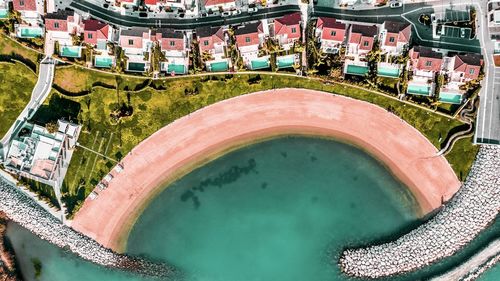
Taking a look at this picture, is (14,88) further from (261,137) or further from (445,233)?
(445,233)

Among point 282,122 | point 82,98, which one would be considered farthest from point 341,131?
point 82,98

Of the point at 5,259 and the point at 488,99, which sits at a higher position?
the point at 488,99

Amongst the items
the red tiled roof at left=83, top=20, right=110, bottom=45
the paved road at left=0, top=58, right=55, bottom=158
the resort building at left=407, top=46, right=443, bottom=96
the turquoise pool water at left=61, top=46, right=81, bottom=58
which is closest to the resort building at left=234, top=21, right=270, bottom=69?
the red tiled roof at left=83, top=20, right=110, bottom=45

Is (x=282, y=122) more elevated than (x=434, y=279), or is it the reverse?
(x=282, y=122)

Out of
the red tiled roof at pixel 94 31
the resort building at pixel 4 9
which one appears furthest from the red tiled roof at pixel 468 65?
the resort building at pixel 4 9

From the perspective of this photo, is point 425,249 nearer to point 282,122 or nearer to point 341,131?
point 341,131

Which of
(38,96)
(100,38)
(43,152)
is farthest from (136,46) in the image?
(43,152)

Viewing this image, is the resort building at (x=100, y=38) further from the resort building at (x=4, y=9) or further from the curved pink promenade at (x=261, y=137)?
the curved pink promenade at (x=261, y=137)
